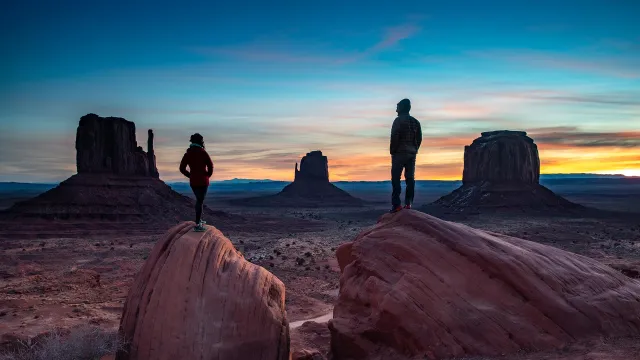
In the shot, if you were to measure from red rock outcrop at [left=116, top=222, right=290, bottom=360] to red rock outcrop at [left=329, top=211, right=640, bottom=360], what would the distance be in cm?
198

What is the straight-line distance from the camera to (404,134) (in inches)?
431

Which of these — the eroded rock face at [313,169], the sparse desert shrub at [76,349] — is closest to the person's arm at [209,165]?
the sparse desert shrub at [76,349]

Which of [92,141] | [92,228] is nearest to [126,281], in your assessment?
[92,228]

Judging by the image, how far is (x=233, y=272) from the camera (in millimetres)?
8414

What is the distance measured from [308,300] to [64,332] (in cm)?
869

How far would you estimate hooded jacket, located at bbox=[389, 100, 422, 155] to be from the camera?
35.8 feet

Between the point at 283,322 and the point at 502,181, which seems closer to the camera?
the point at 283,322

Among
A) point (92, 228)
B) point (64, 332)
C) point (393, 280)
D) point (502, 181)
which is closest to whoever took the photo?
point (393, 280)

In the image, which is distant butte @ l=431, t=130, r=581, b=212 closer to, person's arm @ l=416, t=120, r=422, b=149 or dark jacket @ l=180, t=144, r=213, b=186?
person's arm @ l=416, t=120, r=422, b=149

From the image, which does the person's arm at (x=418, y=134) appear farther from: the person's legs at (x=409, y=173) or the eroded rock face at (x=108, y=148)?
the eroded rock face at (x=108, y=148)

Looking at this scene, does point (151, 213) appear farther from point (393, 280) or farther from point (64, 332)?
point (393, 280)

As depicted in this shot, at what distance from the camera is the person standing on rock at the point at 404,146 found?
35.8ft

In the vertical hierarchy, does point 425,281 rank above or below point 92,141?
below

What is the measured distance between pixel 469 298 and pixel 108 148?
60.7 meters
